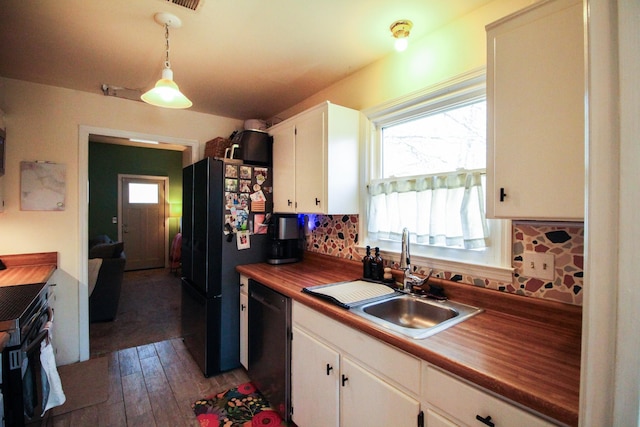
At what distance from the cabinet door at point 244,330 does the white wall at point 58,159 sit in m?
1.45

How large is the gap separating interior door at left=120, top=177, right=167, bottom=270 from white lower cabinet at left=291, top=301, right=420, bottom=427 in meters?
5.74

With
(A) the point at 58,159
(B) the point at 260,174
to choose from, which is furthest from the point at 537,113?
(A) the point at 58,159

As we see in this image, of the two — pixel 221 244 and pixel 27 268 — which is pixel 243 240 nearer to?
pixel 221 244

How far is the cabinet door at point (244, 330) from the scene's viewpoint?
2320 millimetres

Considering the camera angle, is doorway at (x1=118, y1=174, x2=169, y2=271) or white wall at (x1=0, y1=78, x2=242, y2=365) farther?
doorway at (x1=118, y1=174, x2=169, y2=271)

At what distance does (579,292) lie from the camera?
1.22 meters

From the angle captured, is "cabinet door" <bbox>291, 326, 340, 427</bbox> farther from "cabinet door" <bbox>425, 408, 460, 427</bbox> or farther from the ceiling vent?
the ceiling vent

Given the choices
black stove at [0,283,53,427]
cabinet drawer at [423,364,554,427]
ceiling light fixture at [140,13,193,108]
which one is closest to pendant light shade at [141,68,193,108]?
ceiling light fixture at [140,13,193,108]

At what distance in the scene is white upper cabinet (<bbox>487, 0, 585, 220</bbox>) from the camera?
990 mm

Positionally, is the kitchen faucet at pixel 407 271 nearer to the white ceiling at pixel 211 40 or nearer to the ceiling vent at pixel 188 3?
the white ceiling at pixel 211 40

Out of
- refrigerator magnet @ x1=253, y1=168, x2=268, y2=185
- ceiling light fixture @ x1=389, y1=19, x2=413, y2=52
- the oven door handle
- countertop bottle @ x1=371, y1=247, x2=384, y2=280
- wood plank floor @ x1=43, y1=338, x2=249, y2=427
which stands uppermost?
ceiling light fixture @ x1=389, y1=19, x2=413, y2=52

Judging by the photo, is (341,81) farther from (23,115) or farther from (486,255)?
(23,115)

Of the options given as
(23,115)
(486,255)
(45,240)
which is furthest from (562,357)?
(23,115)

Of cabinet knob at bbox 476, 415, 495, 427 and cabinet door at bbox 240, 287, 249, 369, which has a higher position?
cabinet knob at bbox 476, 415, 495, 427
